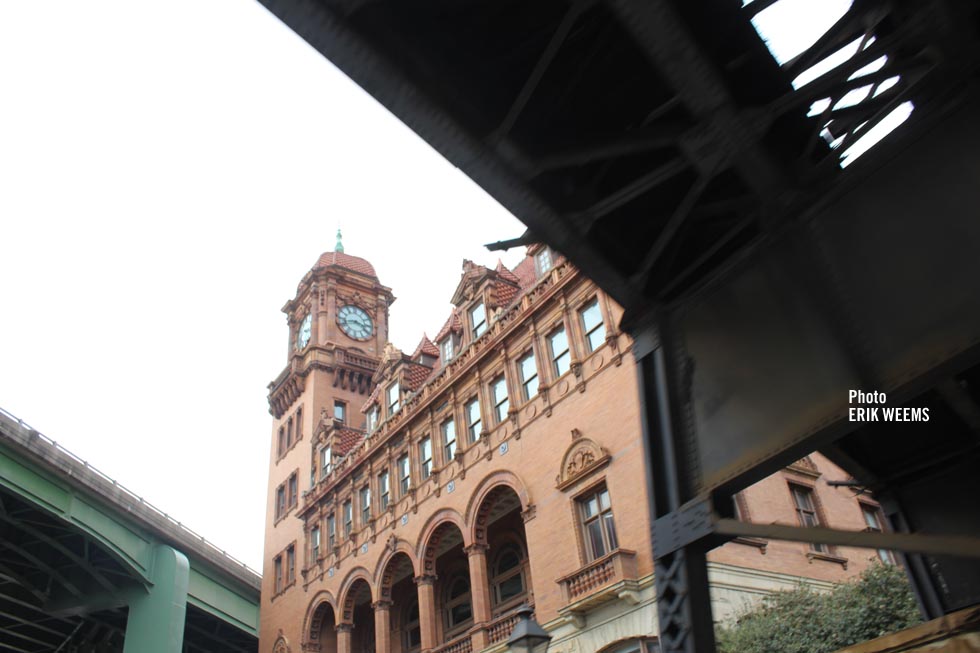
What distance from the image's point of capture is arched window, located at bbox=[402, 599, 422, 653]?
33844mm

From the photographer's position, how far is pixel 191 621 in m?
50.0

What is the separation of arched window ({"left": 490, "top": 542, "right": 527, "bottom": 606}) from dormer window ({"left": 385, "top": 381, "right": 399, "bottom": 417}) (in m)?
8.09

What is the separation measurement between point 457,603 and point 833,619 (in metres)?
18.4

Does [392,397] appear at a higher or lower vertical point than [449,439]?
higher

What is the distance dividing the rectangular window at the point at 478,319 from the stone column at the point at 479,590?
310 inches

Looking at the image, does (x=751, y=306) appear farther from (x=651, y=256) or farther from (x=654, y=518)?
(x=654, y=518)

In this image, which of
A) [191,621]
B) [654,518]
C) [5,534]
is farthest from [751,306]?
[191,621]

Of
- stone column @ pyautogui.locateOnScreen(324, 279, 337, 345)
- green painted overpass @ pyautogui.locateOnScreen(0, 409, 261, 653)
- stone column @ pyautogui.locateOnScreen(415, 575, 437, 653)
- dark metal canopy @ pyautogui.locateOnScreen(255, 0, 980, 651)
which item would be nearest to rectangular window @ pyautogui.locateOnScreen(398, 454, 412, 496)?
stone column @ pyautogui.locateOnScreen(415, 575, 437, 653)

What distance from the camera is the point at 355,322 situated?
51375 millimetres

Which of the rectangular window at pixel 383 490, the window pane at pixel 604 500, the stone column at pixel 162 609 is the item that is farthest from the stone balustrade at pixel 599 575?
the stone column at pixel 162 609

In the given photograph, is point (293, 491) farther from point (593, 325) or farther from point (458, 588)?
point (593, 325)

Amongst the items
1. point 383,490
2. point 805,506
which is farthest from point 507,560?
point 805,506

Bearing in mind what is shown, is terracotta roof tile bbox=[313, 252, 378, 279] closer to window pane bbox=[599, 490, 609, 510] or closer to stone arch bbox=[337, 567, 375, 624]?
stone arch bbox=[337, 567, 375, 624]

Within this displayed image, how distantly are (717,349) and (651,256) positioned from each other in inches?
36.9
